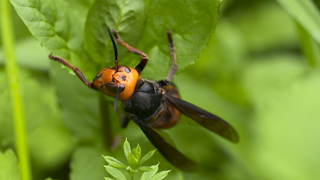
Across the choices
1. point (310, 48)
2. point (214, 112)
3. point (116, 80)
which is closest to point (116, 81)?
point (116, 80)

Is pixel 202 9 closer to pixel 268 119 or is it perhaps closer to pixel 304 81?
pixel 268 119

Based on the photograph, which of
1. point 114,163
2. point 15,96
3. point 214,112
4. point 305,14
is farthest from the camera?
point 214,112

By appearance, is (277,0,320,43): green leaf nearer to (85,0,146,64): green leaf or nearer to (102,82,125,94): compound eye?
(85,0,146,64): green leaf

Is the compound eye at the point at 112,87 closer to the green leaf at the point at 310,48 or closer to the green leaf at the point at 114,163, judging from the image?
the green leaf at the point at 114,163

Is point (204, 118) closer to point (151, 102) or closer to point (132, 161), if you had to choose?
point (151, 102)

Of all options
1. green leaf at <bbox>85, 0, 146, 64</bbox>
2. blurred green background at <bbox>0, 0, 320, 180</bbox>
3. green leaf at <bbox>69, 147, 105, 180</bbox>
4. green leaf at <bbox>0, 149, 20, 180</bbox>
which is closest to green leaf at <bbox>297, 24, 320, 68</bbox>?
blurred green background at <bbox>0, 0, 320, 180</bbox>
